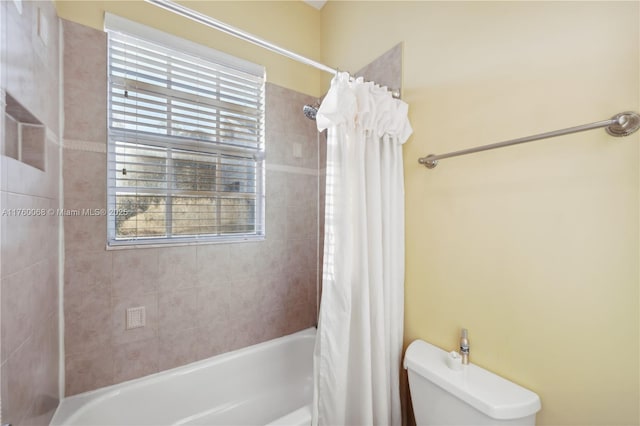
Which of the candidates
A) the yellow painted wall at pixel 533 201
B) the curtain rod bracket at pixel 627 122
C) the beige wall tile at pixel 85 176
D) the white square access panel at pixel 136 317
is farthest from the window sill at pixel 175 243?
the curtain rod bracket at pixel 627 122

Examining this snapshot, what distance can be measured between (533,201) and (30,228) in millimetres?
1745

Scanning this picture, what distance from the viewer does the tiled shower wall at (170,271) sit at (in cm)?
129

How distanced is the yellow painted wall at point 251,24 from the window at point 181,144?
2.8 inches

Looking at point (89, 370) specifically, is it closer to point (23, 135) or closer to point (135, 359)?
point (135, 359)

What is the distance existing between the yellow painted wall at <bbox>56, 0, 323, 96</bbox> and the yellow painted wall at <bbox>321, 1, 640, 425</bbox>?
2.93 ft

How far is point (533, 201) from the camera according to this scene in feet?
2.97

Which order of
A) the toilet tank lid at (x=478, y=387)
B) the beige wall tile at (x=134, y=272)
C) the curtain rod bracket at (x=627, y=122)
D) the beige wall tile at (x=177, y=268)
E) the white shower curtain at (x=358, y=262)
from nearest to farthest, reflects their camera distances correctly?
1. the curtain rod bracket at (x=627, y=122)
2. the toilet tank lid at (x=478, y=387)
3. the white shower curtain at (x=358, y=262)
4. the beige wall tile at (x=134, y=272)
5. the beige wall tile at (x=177, y=268)

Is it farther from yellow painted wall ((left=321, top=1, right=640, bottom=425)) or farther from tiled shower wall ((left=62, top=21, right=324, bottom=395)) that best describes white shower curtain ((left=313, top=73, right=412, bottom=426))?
tiled shower wall ((left=62, top=21, right=324, bottom=395))

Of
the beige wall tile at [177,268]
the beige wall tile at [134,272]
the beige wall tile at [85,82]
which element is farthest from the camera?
the beige wall tile at [177,268]

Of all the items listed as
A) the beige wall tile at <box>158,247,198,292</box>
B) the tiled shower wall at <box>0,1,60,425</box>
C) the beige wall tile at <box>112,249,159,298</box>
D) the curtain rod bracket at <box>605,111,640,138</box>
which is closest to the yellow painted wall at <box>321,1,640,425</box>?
the curtain rod bracket at <box>605,111,640,138</box>

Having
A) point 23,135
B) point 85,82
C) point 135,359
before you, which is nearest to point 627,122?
point 23,135

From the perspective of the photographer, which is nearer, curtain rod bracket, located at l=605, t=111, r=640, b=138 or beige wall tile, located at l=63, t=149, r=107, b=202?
curtain rod bracket, located at l=605, t=111, r=640, b=138

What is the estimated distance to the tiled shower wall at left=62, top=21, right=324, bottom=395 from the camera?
4.23ft

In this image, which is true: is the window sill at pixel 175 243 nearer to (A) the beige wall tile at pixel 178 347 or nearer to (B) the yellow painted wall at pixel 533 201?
(A) the beige wall tile at pixel 178 347
